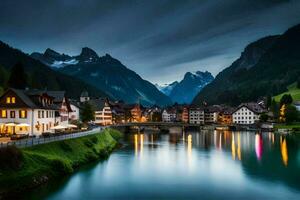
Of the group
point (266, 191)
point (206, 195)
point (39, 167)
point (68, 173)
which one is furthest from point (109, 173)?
point (266, 191)

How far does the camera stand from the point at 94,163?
74.9 meters

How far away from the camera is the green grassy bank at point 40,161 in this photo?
145 ft

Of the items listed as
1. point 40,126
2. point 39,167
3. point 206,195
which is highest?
point 40,126

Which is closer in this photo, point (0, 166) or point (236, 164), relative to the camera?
point (0, 166)

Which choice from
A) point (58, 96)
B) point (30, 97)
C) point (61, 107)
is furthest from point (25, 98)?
point (58, 96)

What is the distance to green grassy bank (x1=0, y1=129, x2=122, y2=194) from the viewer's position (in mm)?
44281

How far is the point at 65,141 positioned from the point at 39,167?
18.9 meters

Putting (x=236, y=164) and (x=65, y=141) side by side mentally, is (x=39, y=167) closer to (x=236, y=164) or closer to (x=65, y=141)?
(x=65, y=141)

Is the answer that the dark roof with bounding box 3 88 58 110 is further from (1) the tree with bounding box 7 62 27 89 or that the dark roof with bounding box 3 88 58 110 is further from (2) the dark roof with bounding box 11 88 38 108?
(1) the tree with bounding box 7 62 27 89

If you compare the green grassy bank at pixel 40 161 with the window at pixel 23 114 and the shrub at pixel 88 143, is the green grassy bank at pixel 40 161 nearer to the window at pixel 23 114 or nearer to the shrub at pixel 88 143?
the shrub at pixel 88 143

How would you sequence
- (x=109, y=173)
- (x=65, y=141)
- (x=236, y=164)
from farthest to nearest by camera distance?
(x=236, y=164) < (x=65, y=141) < (x=109, y=173)

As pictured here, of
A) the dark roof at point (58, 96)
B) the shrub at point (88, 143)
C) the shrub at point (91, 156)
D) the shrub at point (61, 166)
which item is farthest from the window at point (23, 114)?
the dark roof at point (58, 96)

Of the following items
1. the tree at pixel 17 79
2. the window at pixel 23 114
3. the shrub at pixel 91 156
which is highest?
the tree at pixel 17 79

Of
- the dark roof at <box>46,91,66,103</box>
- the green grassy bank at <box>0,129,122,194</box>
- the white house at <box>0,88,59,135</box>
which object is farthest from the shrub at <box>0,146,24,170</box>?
the dark roof at <box>46,91,66,103</box>
